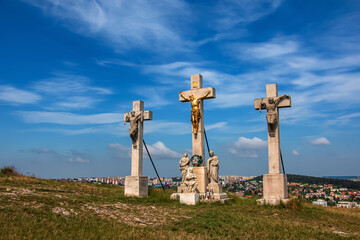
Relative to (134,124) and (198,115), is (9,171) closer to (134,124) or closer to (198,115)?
(134,124)

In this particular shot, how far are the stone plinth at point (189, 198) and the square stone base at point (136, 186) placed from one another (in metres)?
3.60

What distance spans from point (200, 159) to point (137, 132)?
4024 millimetres

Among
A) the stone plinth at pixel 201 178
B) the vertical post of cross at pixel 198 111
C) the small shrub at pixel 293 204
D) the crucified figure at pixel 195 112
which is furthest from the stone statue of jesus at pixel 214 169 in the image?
the small shrub at pixel 293 204

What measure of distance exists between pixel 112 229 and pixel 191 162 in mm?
8135

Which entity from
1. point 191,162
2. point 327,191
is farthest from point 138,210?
point 327,191

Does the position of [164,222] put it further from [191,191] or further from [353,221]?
[353,221]

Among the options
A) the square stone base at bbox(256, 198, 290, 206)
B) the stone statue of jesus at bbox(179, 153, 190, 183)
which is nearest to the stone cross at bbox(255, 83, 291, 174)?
the square stone base at bbox(256, 198, 290, 206)

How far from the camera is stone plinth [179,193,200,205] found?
42.0 feet

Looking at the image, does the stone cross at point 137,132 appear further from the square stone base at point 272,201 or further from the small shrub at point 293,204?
the small shrub at point 293,204

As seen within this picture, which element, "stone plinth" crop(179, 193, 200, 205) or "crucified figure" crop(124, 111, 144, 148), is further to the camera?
"crucified figure" crop(124, 111, 144, 148)

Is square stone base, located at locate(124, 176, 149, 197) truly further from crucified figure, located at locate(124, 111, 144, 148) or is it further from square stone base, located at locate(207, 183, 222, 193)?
square stone base, located at locate(207, 183, 222, 193)

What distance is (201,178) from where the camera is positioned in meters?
14.5

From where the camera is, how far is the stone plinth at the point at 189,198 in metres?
12.8

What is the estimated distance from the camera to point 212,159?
14609 mm
